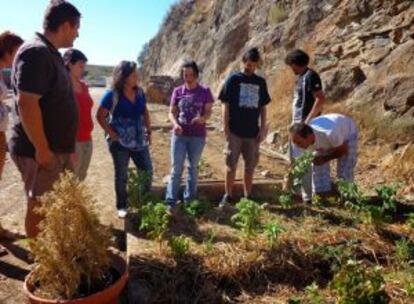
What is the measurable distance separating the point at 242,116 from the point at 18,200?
128 inches

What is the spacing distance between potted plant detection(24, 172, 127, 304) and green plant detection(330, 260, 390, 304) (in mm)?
1495


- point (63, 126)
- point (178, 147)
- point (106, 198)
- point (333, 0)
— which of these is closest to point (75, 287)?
point (63, 126)

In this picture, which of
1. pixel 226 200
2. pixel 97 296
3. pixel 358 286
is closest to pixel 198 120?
pixel 226 200

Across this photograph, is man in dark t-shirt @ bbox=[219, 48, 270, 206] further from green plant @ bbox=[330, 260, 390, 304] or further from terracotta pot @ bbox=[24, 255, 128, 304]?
green plant @ bbox=[330, 260, 390, 304]

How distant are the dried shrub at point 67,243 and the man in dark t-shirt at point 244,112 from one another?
2905 mm

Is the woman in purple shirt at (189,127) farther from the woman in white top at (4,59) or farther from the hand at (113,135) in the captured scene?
the woman in white top at (4,59)

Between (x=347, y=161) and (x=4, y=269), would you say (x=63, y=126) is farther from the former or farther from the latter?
(x=347, y=161)

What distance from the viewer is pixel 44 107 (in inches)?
171

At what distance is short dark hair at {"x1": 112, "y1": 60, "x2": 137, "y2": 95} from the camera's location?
19.7 ft

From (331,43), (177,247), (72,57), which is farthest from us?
(331,43)

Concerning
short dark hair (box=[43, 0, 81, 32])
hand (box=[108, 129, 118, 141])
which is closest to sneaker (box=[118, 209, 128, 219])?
hand (box=[108, 129, 118, 141])

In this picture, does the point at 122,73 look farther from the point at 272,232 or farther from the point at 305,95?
the point at 272,232

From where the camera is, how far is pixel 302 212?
6.11 meters

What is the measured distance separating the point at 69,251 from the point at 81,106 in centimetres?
260
